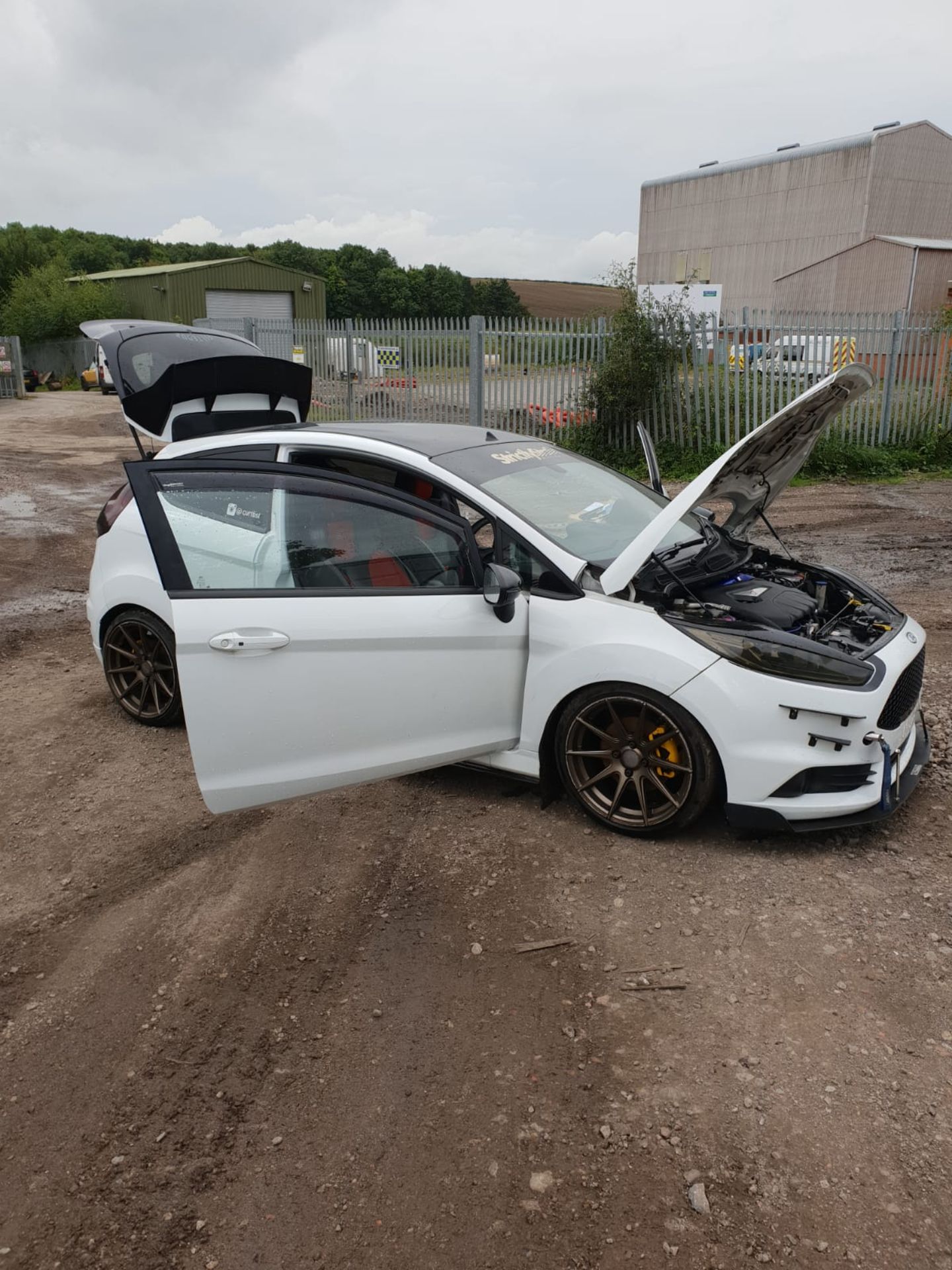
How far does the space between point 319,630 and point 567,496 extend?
1.47 m

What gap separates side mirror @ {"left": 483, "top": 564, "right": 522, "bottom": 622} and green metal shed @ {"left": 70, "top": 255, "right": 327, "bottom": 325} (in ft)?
137

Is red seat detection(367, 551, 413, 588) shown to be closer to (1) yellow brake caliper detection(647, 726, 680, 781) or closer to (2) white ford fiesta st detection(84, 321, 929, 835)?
(2) white ford fiesta st detection(84, 321, 929, 835)

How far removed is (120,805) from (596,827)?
2246mm

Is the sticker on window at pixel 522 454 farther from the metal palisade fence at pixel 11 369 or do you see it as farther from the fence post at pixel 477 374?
the metal palisade fence at pixel 11 369

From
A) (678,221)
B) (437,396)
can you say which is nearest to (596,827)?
(437,396)

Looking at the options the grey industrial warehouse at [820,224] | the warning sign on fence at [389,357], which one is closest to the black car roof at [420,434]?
the warning sign on fence at [389,357]

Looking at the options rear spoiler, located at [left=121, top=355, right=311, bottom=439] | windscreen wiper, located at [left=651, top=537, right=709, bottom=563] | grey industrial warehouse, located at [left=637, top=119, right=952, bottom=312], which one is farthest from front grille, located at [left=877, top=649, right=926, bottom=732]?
grey industrial warehouse, located at [left=637, top=119, right=952, bottom=312]

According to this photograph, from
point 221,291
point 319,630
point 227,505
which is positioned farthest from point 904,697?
point 221,291

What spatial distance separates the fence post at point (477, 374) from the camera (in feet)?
54.5

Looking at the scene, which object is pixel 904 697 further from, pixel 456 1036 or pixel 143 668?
pixel 143 668

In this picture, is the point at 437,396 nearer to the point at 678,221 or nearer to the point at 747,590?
the point at 747,590

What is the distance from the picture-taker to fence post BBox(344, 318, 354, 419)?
1934 centimetres

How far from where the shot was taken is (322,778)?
3.87 meters

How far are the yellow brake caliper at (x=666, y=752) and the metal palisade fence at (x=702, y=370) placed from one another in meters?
11.3
